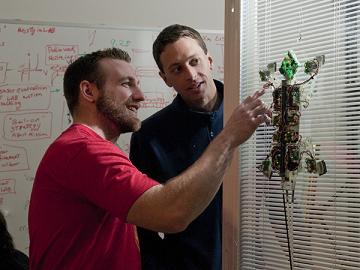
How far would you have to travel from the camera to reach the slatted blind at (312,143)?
0.84 meters

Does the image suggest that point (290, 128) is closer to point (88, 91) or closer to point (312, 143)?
point (312, 143)

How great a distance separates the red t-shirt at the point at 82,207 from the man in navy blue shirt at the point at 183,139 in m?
0.15

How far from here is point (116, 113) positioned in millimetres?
1334

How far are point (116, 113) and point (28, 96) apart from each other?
96 centimetres

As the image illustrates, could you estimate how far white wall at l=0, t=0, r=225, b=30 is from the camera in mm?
2227

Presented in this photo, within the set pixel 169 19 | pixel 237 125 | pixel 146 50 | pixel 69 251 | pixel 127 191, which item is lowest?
pixel 69 251

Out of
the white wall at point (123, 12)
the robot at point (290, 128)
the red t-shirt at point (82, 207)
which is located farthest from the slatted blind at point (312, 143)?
the white wall at point (123, 12)

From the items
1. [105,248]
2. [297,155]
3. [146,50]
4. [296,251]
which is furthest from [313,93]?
[146,50]

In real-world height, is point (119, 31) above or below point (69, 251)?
above

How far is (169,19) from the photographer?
96.0 inches

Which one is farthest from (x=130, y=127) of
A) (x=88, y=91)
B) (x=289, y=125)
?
(x=289, y=125)

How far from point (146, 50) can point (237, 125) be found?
142 centimetres

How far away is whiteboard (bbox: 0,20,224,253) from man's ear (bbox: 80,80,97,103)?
851 millimetres

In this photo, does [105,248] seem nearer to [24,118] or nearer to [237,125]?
[237,125]
